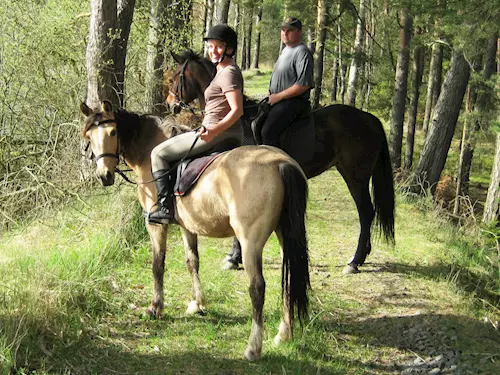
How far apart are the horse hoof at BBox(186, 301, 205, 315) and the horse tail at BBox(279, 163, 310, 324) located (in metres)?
1.27

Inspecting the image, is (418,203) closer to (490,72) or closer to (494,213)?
(494,213)

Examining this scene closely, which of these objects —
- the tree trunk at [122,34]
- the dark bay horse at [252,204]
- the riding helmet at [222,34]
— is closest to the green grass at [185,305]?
the dark bay horse at [252,204]

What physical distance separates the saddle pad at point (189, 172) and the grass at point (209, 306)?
137cm

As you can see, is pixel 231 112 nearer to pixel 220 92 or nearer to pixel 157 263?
pixel 220 92

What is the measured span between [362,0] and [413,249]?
18609 millimetres

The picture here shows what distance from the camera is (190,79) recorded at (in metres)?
5.76

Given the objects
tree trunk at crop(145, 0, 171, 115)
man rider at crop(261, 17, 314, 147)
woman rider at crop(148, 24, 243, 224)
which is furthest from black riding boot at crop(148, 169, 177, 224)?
tree trunk at crop(145, 0, 171, 115)

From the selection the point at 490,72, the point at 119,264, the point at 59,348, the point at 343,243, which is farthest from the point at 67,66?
the point at 490,72

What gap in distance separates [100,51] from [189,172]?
441cm

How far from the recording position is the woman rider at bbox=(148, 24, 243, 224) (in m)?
4.63

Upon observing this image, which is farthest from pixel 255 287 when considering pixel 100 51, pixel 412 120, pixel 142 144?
pixel 412 120

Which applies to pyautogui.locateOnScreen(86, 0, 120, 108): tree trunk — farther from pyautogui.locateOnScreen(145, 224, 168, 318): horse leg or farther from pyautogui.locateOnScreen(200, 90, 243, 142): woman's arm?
pyautogui.locateOnScreen(200, 90, 243, 142): woman's arm

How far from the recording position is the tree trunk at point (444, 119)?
12.5 m

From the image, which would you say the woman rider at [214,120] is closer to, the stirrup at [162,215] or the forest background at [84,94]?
the stirrup at [162,215]
